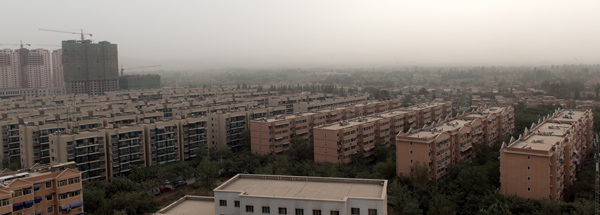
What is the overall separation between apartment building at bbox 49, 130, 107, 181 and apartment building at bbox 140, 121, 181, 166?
143cm

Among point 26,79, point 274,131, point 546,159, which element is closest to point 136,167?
point 274,131

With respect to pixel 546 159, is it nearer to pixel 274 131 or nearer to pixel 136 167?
pixel 274 131

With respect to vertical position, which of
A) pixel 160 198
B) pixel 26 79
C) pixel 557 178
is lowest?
pixel 160 198

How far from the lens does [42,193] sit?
270 inches

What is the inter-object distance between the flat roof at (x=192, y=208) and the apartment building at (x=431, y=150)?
4.66 m

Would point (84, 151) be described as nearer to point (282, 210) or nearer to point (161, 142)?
point (161, 142)

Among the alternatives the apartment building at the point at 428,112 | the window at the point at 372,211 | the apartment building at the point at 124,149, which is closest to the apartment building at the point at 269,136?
the apartment building at the point at 124,149

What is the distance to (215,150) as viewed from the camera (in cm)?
1258

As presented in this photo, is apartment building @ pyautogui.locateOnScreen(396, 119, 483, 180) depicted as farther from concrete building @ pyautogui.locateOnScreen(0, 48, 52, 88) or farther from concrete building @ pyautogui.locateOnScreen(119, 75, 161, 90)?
concrete building @ pyautogui.locateOnScreen(0, 48, 52, 88)

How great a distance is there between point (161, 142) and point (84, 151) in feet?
7.28

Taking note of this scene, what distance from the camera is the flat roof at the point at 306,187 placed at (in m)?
5.57

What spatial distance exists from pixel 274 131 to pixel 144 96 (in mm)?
15510

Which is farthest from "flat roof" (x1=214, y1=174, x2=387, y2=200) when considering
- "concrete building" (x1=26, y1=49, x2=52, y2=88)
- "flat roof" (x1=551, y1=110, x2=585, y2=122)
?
"concrete building" (x1=26, y1=49, x2=52, y2=88)

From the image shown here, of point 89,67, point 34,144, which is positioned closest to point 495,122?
point 34,144
